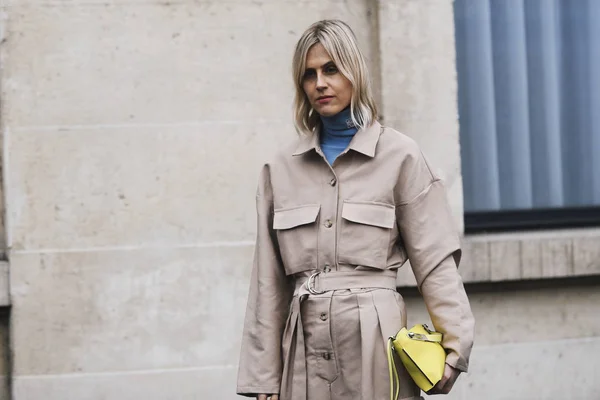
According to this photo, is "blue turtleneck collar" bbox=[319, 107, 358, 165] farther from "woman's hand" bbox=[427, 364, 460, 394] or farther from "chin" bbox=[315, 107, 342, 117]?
"woman's hand" bbox=[427, 364, 460, 394]

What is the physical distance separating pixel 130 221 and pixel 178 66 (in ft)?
2.88

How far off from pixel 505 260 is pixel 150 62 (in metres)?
2.24

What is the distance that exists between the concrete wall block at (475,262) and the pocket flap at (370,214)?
102 inches

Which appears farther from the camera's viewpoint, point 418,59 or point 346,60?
point 418,59

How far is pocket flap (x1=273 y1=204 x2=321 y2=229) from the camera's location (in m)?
3.82

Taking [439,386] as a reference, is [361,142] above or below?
above

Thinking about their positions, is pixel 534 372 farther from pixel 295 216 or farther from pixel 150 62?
pixel 295 216

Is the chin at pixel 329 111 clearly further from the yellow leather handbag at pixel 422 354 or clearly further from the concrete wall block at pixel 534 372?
the concrete wall block at pixel 534 372

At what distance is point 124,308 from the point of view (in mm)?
6129

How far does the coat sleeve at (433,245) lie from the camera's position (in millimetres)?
3734

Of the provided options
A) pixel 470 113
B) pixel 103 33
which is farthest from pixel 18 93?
pixel 470 113

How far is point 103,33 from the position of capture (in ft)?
20.2

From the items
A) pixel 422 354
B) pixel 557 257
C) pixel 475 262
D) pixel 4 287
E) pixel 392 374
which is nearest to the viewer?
pixel 422 354

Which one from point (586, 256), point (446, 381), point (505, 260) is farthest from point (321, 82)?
point (586, 256)
